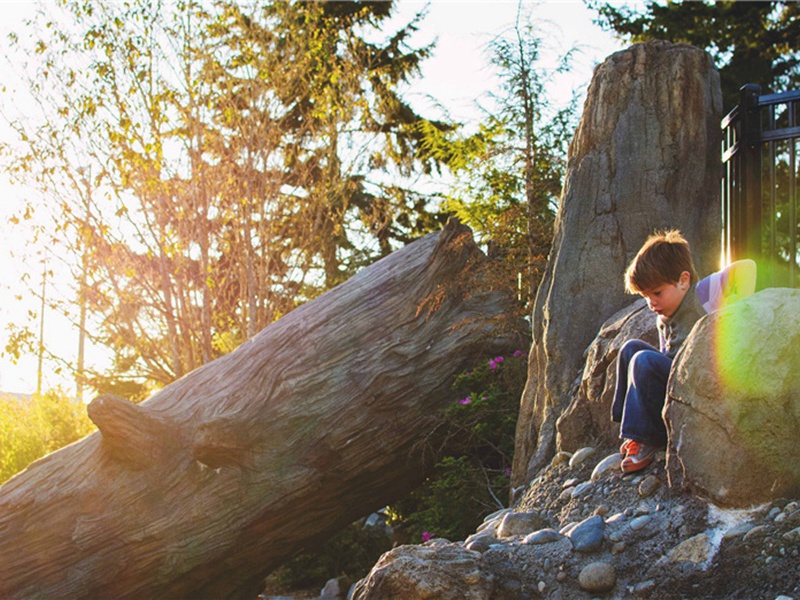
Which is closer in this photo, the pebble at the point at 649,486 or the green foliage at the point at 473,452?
the pebble at the point at 649,486

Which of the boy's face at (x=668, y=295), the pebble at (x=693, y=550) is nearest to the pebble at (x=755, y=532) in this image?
the pebble at (x=693, y=550)

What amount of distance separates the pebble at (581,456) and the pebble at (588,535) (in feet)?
3.34

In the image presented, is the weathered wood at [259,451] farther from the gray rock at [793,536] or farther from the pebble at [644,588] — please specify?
the gray rock at [793,536]

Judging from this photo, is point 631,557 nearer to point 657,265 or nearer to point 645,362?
point 645,362

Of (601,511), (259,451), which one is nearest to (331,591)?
(259,451)

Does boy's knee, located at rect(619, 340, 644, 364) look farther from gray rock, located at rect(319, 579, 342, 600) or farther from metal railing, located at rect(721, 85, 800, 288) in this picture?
gray rock, located at rect(319, 579, 342, 600)

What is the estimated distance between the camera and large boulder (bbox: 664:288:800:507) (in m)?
3.50

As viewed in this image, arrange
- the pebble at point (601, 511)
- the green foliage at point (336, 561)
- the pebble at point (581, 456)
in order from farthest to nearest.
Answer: the green foliage at point (336, 561)
the pebble at point (581, 456)
the pebble at point (601, 511)

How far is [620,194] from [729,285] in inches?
73.0

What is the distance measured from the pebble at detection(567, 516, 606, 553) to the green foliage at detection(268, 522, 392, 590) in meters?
5.20

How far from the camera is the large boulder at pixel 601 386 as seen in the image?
493 cm

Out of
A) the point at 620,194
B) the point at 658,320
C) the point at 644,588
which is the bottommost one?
the point at 644,588

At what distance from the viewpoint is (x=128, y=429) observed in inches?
290

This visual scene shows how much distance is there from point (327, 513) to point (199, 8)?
6.01 m
